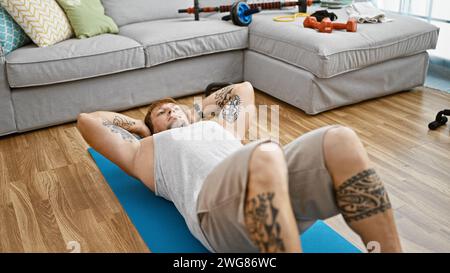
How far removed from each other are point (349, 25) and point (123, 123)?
5.48ft

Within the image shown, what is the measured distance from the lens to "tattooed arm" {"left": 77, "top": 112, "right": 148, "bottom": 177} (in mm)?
1915

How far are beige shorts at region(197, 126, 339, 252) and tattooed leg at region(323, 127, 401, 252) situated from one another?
0.03 meters

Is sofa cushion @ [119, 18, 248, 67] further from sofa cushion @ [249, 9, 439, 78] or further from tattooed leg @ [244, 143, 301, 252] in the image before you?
tattooed leg @ [244, 143, 301, 252]

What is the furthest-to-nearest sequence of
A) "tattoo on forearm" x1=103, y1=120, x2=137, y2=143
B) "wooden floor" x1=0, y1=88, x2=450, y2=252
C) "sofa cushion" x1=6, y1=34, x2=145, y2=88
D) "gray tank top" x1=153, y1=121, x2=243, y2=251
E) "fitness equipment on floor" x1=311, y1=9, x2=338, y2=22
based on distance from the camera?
"fitness equipment on floor" x1=311, y1=9, x2=338, y2=22 → "sofa cushion" x1=6, y1=34, x2=145, y2=88 → "tattoo on forearm" x1=103, y1=120, x2=137, y2=143 → "wooden floor" x1=0, y1=88, x2=450, y2=252 → "gray tank top" x1=153, y1=121, x2=243, y2=251

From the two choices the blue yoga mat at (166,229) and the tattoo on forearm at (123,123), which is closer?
the blue yoga mat at (166,229)

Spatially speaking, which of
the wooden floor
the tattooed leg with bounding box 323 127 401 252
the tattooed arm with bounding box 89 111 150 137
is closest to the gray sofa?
the wooden floor

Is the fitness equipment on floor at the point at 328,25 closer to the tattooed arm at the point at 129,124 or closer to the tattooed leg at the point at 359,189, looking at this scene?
the tattooed arm at the point at 129,124

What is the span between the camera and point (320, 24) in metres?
3.00

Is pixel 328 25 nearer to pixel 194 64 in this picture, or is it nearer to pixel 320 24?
pixel 320 24

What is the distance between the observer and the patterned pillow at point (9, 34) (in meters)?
2.70

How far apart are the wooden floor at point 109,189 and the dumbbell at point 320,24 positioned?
1.78ft

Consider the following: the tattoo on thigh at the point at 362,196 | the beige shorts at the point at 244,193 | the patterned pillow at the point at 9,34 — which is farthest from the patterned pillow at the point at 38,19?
the tattoo on thigh at the point at 362,196

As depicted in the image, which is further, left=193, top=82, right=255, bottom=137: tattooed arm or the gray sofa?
the gray sofa

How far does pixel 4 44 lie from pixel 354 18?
7.37 ft
